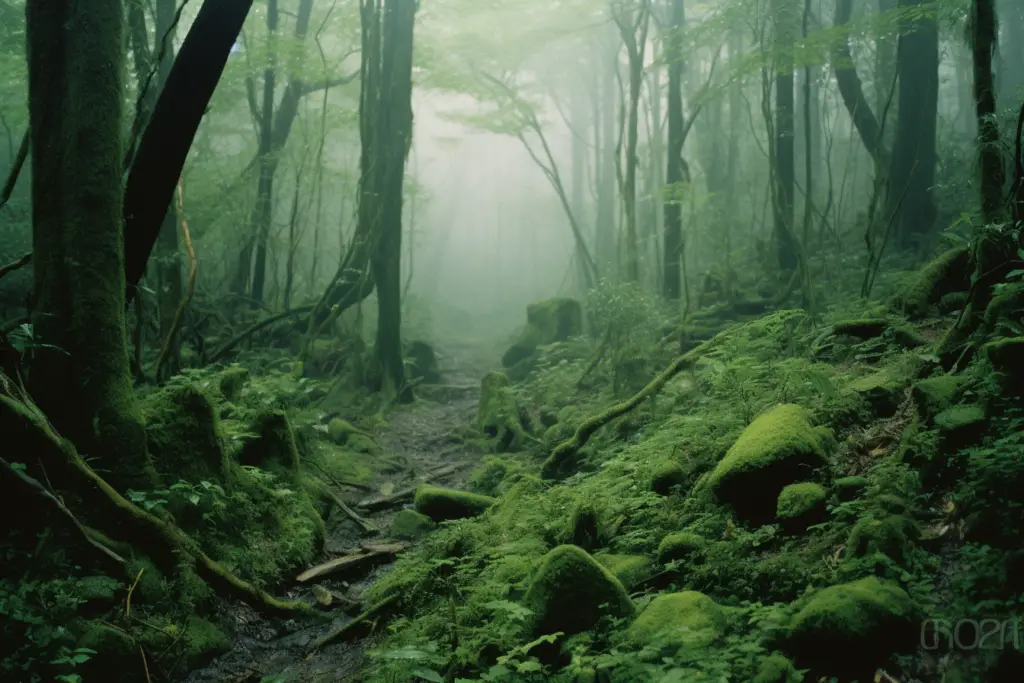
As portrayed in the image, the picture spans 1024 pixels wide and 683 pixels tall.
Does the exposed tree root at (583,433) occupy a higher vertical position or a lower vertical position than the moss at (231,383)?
lower

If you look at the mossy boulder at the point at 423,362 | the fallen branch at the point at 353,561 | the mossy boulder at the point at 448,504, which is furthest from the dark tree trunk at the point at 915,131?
the fallen branch at the point at 353,561

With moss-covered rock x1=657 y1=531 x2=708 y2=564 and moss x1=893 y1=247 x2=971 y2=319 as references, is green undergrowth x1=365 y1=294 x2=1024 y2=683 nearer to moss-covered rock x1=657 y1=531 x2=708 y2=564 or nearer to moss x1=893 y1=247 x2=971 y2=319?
moss-covered rock x1=657 y1=531 x2=708 y2=564

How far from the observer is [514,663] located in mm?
3225

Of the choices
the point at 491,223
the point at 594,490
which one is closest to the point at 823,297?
the point at 594,490

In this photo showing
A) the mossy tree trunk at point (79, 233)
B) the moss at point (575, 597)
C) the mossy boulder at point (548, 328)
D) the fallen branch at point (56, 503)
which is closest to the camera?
the moss at point (575, 597)

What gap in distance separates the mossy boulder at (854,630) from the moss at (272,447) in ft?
16.8

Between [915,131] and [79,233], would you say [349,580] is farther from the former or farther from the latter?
[915,131]

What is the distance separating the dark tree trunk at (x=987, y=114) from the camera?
15.6 ft

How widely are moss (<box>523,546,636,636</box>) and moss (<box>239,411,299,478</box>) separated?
12.2ft

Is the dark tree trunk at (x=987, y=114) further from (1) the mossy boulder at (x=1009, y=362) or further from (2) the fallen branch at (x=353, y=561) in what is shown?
(2) the fallen branch at (x=353, y=561)

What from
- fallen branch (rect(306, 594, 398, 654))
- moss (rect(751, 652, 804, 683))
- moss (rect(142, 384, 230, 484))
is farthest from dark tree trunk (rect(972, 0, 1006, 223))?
moss (rect(142, 384, 230, 484))

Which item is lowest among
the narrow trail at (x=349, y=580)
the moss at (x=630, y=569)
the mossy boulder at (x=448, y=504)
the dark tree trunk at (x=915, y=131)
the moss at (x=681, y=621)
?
the narrow trail at (x=349, y=580)

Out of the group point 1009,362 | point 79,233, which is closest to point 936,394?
point 1009,362

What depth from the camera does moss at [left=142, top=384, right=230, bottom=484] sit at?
16.6 feet
